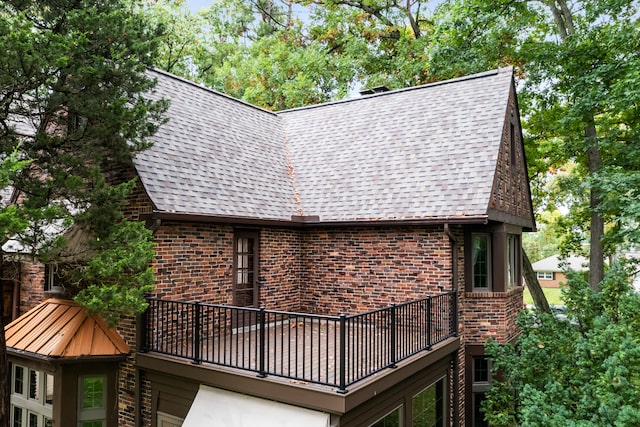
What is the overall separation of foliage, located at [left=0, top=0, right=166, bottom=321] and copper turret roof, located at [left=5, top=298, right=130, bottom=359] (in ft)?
5.28

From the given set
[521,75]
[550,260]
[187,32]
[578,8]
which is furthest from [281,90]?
[550,260]

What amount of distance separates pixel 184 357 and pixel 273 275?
11.8 ft

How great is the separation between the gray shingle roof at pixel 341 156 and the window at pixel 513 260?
110 inches

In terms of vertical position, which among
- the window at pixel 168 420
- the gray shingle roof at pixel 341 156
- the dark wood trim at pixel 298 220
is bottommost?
the window at pixel 168 420

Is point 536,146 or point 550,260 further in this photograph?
point 550,260

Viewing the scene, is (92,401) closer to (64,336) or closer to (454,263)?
(64,336)

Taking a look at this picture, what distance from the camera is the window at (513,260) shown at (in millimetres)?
11094

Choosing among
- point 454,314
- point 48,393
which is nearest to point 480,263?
point 454,314

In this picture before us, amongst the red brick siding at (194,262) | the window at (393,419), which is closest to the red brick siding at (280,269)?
the red brick siding at (194,262)

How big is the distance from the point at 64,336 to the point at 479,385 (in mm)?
8521

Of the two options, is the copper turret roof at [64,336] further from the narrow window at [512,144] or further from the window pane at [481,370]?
the narrow window at [512,144]

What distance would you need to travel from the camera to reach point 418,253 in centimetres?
962

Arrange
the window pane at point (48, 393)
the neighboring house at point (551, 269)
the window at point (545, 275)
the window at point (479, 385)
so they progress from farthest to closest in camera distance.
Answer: the window at point (545, 275) → the neighboring house at point (551, 269) → the window at point (479, 385) → the window pane at point (48, 393)

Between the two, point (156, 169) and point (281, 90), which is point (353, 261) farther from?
point (281, 90)
